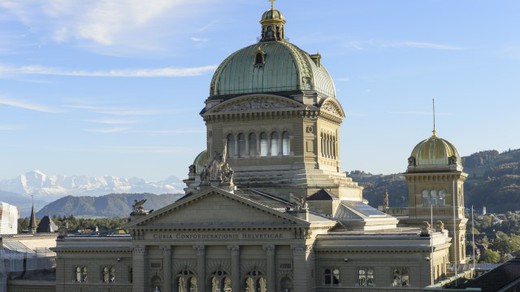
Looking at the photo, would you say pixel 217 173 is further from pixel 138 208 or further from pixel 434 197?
pixel 434 197

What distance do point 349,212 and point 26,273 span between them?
43022 mm

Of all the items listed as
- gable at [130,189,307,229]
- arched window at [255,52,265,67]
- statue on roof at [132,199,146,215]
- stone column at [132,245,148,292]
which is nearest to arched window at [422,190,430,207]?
arched window at [255,52,265,67]

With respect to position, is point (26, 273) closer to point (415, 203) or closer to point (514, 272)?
point (415, 203)

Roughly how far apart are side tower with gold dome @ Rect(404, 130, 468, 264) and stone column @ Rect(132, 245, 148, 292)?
113 feet

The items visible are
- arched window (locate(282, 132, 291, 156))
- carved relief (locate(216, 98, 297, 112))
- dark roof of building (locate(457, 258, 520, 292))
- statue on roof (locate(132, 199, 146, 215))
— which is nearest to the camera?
dark roof of building (locate(457, 258, 520, 292))

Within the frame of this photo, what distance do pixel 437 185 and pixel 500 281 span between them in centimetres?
4219

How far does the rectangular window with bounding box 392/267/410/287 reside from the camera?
90750mm

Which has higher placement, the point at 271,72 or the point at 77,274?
the point at 271,72

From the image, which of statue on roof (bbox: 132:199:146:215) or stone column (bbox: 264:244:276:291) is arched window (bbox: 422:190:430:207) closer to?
stone column (bbox: 264:244:276:291)

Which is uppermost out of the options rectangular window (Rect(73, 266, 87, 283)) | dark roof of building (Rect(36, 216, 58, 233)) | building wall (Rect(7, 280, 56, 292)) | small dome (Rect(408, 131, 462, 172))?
small dome (Rect(408, 131, 462, 172))

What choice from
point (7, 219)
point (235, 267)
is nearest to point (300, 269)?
point (235, 267)

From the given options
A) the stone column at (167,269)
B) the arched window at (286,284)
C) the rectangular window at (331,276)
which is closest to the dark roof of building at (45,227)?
the stone column at (167,269)

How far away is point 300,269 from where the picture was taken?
91625mm

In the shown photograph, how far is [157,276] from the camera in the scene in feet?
324
